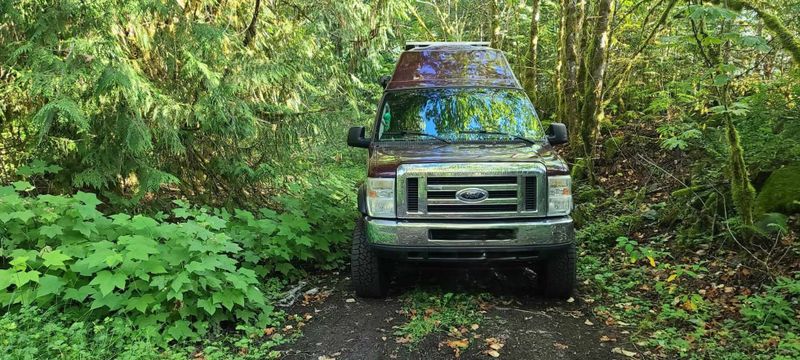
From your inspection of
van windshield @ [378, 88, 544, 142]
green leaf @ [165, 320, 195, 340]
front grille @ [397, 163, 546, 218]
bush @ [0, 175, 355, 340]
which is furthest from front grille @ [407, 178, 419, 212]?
green leaf @ [165, 320, 195, 340]

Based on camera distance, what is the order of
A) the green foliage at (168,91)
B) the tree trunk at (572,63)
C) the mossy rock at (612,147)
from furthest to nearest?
the tree trunk at (572,63)
the mossy rock at (612,147)
the green foliage at (168,91)

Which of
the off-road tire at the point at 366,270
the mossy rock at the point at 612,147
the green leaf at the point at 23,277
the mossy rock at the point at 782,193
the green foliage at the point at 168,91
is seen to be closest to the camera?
the green leaf at the point at 23,277

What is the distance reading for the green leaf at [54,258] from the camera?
3760 mm

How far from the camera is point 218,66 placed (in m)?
5.95

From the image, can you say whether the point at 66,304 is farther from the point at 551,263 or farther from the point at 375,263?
the point at 551,263

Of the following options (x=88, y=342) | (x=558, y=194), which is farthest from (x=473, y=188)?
(x=88, y=342)

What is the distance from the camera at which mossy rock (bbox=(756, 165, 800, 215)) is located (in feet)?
17.7

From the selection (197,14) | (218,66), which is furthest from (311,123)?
(197,14)

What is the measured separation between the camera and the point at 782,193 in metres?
5.49

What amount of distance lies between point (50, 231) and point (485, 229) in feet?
11.7

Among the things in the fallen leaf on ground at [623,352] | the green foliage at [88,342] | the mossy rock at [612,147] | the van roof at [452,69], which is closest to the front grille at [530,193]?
the fallen leaf on ground at [623,352]

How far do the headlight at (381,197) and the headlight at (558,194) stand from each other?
1423 mm

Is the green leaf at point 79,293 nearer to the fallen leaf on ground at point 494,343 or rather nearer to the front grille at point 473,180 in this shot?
the front grille at point 473,180

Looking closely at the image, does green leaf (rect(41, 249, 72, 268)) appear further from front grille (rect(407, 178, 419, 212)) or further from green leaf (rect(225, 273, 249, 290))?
front grille (rect(407, 178, 419, 212))
